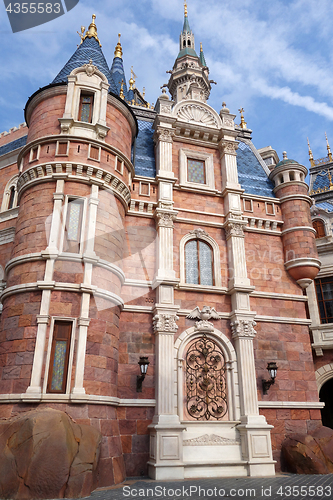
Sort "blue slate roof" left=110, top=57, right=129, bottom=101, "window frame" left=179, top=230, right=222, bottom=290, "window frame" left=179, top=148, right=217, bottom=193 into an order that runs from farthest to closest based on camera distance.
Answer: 1. "blue slate roof" left=110, top=57, right=129, bottom=101
2. "window frame" left=179, top=148, right=217, bottom=193
3. "window frame" left=179, top=230, right=222, bottom=290

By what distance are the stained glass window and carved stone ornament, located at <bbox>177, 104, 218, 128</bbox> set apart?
195 centimetres

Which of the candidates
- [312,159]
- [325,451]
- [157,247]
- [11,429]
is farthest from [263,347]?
[312,159]

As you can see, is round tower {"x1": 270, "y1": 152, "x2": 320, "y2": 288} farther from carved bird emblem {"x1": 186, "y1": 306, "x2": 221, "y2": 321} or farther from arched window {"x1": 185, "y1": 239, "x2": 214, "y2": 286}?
carved bird emblem {"x1": 186, "y1": 306, "x2": 221, "y2": 321}

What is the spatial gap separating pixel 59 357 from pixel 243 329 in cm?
682

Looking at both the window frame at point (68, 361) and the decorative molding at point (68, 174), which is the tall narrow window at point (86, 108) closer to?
the decorative molding at point (68, 174)

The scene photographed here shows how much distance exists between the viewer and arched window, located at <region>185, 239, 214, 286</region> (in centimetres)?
1532

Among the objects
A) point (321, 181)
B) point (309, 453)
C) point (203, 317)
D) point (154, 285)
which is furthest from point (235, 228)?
point (321, 181)

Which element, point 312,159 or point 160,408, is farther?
point 312,159

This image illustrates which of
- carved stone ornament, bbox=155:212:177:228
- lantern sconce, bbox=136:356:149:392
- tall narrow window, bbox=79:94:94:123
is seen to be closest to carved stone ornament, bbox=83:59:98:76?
tall narrow window, bbox=79:94:94:123

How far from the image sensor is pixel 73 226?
12.9m

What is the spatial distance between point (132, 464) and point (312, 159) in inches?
979

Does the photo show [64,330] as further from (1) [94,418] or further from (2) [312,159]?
(2) [312,159]

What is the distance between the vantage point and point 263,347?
1477 centimetres

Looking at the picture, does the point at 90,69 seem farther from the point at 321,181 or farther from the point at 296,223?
the point at 321,181
